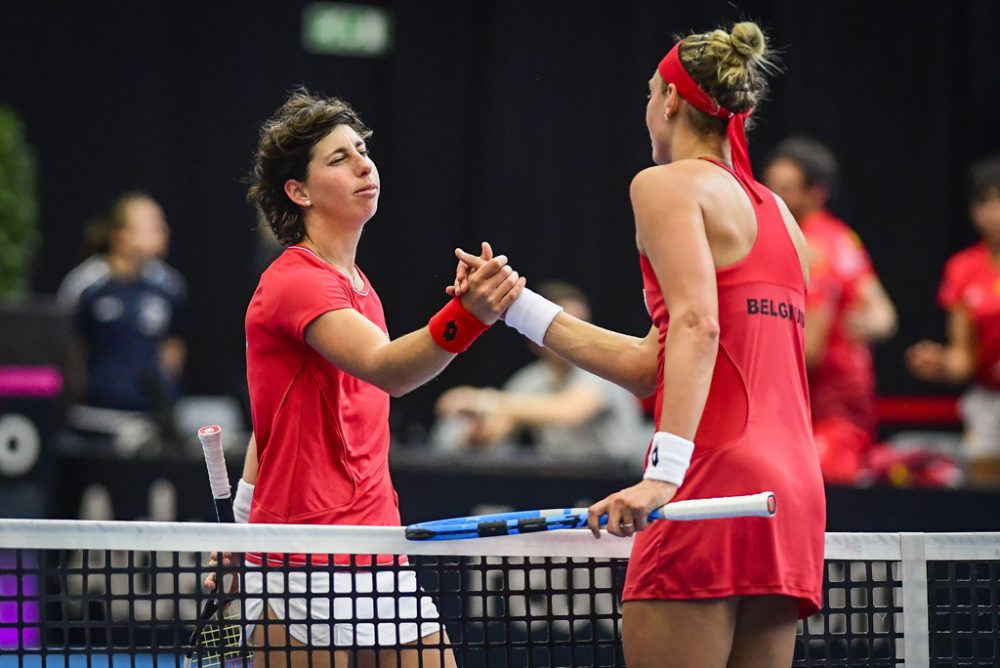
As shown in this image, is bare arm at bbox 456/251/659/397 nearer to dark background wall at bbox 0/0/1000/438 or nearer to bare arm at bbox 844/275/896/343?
bare arm at bbox 844/275/896/343

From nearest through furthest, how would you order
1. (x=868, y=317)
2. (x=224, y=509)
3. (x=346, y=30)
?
(x=224, y=509)
(x=868, y=317)
(x=346, y=30)

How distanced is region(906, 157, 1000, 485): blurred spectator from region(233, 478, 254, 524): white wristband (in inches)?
154

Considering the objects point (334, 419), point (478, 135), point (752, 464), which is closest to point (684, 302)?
point (752, 464)

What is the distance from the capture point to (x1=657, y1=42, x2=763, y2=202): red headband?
9.65ft

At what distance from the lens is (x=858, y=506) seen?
6.04 metres

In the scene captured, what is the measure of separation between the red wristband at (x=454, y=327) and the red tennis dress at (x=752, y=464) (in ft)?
1.36

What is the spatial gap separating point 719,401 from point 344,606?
0.92 m

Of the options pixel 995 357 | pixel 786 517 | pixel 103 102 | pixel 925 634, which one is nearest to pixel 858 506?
pixel 995 357

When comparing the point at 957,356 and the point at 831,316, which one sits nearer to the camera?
the point at 831,316

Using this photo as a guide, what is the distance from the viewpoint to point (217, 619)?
10.1 feet

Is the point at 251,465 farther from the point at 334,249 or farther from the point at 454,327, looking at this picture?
the point at 454,327

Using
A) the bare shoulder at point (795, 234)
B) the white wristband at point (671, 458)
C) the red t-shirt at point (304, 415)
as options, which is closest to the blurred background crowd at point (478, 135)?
the red t-shirt at point (304, 415)

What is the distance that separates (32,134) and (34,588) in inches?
178

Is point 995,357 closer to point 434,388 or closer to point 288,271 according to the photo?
point 288,271
